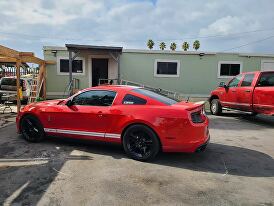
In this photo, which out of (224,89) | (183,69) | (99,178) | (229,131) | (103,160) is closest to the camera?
(99,178)

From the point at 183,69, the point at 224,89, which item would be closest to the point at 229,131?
the point at 224,89

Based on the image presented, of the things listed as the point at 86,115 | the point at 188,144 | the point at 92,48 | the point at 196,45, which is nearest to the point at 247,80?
the point at 188,144

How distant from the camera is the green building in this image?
15.9 metres

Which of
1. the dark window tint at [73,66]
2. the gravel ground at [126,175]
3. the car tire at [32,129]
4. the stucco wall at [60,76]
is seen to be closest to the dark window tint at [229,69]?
the stucco wall at [60,76]

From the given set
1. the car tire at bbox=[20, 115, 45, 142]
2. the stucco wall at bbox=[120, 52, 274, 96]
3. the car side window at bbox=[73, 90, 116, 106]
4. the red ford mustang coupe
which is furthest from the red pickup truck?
the car tire at bbox=[20, 115, 45, 142]

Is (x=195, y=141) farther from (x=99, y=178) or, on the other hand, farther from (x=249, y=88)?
(x=249, y=88)

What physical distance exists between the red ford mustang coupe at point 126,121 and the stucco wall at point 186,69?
409 inches

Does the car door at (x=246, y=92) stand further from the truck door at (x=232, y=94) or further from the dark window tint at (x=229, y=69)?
the dark window tint at (x=229, y=69)

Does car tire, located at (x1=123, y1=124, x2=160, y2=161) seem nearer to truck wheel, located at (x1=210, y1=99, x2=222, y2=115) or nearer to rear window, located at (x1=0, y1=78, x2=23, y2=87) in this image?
truck wheel, located at (x1=210, y1=99, x2=222, y2=115)

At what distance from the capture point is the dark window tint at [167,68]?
53.9 feet

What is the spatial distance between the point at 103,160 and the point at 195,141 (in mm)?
1779

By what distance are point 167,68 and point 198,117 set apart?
38.5ft

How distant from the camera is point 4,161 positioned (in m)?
4.96

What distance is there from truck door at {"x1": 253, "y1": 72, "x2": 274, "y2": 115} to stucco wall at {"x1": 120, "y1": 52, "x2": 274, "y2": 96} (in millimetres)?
7407
